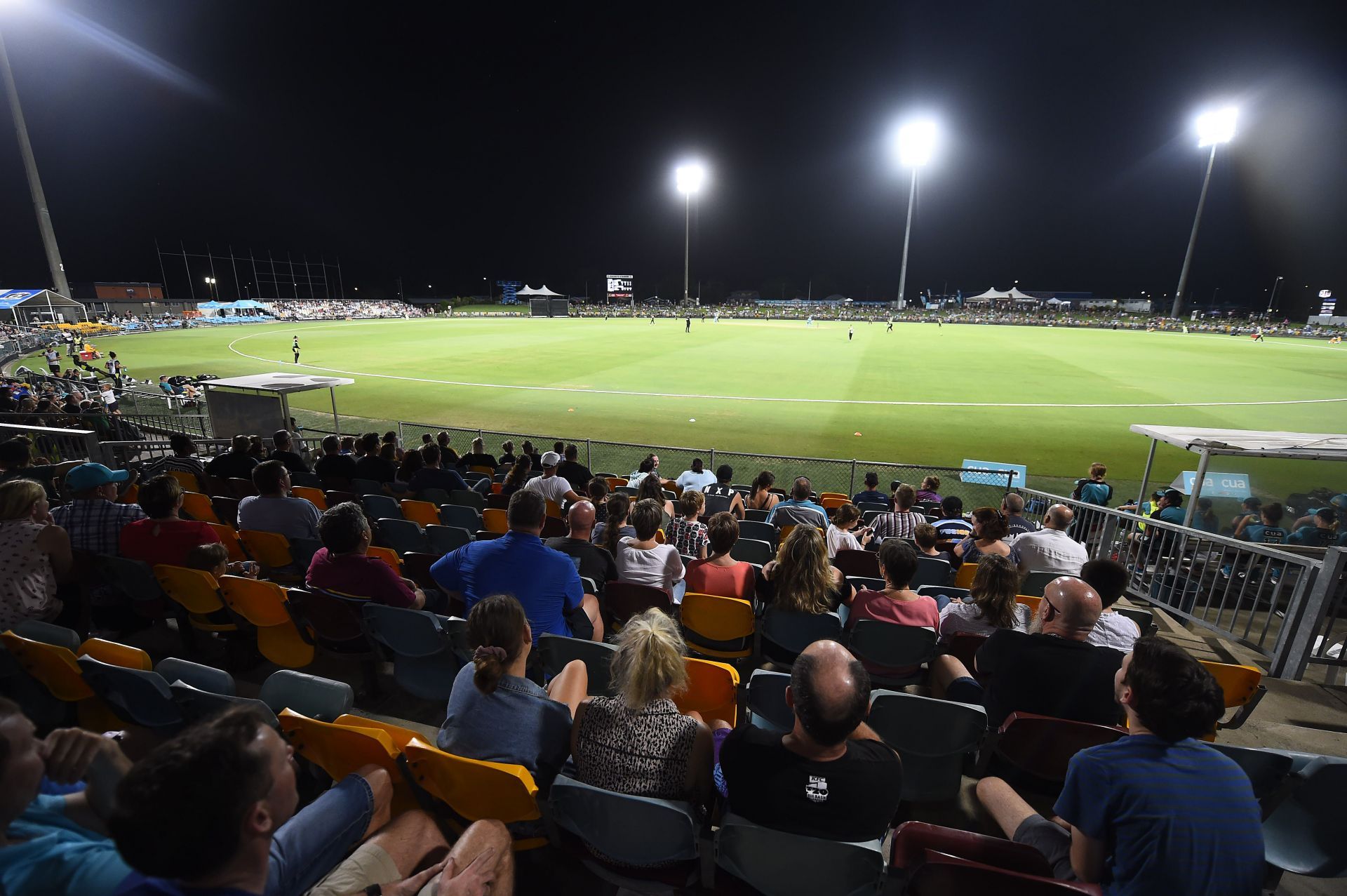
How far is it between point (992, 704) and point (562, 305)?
102967 mm

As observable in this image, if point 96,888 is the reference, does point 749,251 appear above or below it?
above

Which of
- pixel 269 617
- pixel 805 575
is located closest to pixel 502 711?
pixel 805 575

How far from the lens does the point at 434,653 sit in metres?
3.74

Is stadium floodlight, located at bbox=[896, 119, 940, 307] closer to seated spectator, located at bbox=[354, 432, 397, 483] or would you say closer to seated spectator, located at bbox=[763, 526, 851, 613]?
seated spectator, located at bbox=[354, 432, 397, 483]

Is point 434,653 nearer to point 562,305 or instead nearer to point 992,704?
point 992,704

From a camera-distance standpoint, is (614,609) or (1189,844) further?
(614,609)

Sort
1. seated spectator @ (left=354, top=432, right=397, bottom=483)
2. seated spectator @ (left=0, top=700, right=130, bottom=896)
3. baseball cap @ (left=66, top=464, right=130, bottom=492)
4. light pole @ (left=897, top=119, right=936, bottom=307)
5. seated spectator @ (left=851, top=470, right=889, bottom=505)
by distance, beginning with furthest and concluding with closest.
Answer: light pole @ (left=897, top=119, right=936, bottom=307) → seated spectator @ (left=851, top=470, right=889, bottom=505) → seated spectator @ (left=354, top=432, right=397, bottom=483) → baseball cap @ (left=66, top=464, right=130, bottom=492) → seated spectator @ (left=0, top=700, right=130, bottom=896)

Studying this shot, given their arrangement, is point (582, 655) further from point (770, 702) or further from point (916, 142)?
point (916, 142)

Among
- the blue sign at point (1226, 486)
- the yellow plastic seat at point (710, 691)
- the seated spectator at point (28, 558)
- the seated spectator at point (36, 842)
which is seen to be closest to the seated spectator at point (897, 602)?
the yellow plastic seat at point (710, 691)

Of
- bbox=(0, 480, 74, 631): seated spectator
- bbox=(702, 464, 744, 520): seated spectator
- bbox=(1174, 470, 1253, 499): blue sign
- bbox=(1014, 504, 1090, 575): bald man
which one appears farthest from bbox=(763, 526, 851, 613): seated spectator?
bbox=(1174, 470, 1253, 499): blue sign

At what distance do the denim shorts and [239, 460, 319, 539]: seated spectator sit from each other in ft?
13.4

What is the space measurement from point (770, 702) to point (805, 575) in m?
0.98

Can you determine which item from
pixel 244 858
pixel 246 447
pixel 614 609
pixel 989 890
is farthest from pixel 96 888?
pixel 246 447

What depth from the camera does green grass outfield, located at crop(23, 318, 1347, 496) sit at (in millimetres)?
15031
